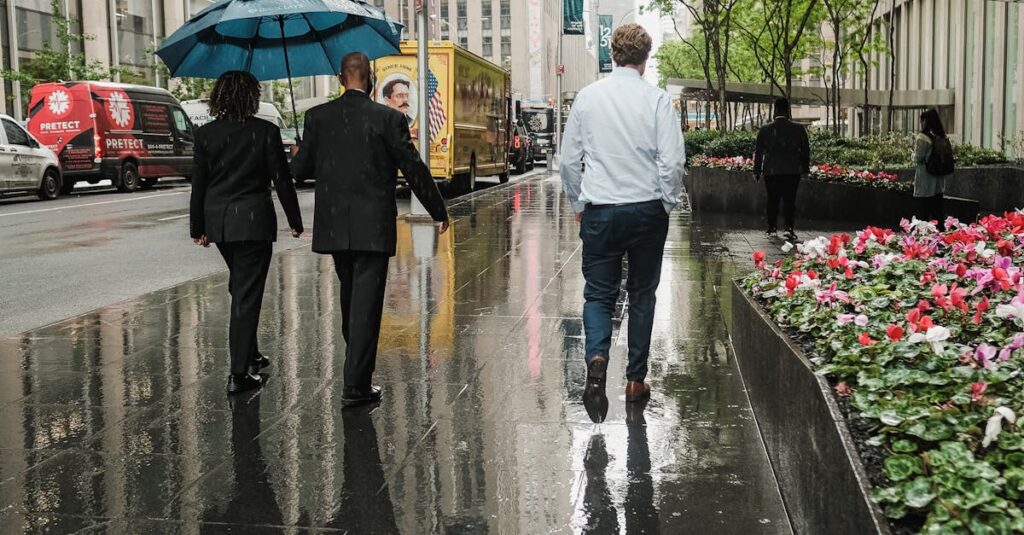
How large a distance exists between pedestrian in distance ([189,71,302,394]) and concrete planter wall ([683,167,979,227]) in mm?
11676

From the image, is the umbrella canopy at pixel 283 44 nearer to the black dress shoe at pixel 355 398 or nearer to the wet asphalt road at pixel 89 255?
the black dress shoe at pixel 355 398

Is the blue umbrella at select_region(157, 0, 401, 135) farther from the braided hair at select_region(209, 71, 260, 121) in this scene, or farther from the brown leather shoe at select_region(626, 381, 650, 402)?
the brown leather shoe at select_region(626, 381, 650, 402)

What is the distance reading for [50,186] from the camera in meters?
26.5

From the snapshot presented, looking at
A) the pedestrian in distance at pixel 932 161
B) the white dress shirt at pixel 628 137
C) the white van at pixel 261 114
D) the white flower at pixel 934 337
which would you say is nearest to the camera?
the white flower at pixel 934 337

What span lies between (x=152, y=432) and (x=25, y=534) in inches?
55.2

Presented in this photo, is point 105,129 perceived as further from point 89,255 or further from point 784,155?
point 784,155

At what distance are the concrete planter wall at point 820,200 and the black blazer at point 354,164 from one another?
11.5 metres

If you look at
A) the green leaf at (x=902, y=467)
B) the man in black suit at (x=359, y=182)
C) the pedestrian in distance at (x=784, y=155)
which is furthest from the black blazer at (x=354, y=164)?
the pedestrian in distance at (x=784, y=155)

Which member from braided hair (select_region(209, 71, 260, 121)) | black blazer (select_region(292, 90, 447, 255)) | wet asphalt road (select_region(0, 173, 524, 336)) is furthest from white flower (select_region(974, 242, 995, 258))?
wet asphalt road (select_region(0, 173, 524, 336))

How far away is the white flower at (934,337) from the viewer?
3.98 metres

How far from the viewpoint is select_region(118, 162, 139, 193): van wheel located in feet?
97.8

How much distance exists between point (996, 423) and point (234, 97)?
14.0ft

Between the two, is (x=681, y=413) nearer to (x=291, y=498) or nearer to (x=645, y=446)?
(x=645, y=446)

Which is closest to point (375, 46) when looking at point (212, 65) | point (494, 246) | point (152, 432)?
point (212, 65)
